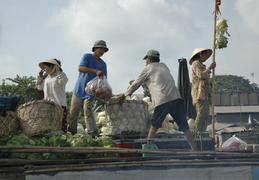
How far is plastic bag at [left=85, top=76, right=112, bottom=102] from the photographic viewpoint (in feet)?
19.1

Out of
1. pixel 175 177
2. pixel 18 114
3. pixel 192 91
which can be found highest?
pixel 192 91

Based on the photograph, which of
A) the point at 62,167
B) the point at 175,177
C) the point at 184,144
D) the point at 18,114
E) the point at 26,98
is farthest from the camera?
the point at 26,98

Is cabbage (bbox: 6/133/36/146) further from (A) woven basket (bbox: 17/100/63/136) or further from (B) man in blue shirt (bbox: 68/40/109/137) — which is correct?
(B) man in blue shirt (bbox: 68/40/109/137)

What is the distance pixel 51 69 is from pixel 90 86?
2.97 feet

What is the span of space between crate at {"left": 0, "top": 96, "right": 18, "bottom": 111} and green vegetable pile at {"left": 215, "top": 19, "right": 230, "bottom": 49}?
396cm

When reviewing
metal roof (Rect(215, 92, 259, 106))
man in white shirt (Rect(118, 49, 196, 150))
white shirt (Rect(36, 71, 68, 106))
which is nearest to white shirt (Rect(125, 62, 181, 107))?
man in white shirt (Rect(118, 49, 196, 150))

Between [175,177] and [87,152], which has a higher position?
[87,152]

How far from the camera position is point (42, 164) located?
3654 millimetres

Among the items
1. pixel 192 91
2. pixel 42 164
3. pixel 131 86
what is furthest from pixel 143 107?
pixel 42 164

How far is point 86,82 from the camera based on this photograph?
20.9 feet

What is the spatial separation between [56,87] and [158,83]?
1696 mm

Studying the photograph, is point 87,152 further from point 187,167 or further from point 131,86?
point 131,86

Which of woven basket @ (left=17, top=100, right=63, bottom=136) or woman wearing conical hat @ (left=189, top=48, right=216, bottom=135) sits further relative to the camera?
woman wearing conical hat @ (left=189, top=48, right=216, bottom=135)

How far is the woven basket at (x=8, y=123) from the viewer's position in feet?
15.5
